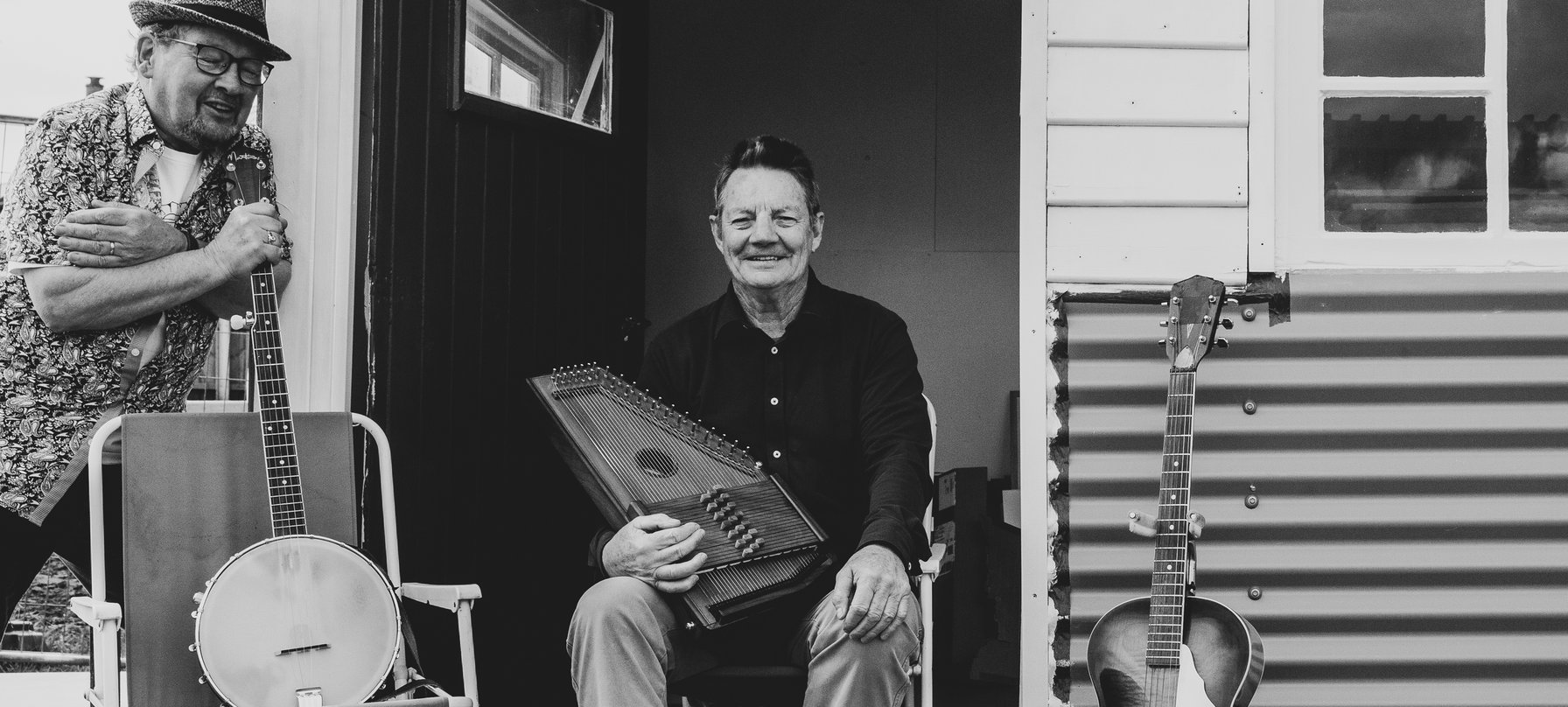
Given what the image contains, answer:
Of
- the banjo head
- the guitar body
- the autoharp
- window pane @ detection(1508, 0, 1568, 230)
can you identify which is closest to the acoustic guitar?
the guitar body

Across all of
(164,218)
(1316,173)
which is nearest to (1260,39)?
(1316,173)

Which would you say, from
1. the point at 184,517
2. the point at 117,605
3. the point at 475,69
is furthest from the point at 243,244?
the point at 475,69

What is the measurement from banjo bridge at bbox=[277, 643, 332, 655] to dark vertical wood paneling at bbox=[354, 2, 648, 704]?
24.3 inches

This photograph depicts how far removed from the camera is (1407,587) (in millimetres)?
2658

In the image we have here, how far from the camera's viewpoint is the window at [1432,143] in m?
2.69

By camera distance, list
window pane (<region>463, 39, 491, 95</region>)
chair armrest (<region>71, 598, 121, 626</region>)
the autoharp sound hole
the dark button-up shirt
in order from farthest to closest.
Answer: window pane (<region>463, 39, 491, 95</region>) → the dark button-up shirt → the autoharp sound hole → chair armrest (<region>71, 598, 121, 626</region>)

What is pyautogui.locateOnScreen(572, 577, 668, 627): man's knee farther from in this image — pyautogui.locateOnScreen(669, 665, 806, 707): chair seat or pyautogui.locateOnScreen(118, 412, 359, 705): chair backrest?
pyautogui.locateOnScreen(118, 412, 359, 705): chair backrest

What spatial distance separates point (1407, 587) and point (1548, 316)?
0.66 metres

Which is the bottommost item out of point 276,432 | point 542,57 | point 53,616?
point 53,616

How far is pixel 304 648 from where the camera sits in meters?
2.09

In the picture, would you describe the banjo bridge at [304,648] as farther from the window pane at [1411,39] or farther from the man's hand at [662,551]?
the window pane at [1411,39]

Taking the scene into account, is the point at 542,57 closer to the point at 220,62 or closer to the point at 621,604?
the point at 220,62

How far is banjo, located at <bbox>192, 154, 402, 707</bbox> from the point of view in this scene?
203cm

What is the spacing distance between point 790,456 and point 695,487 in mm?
298
